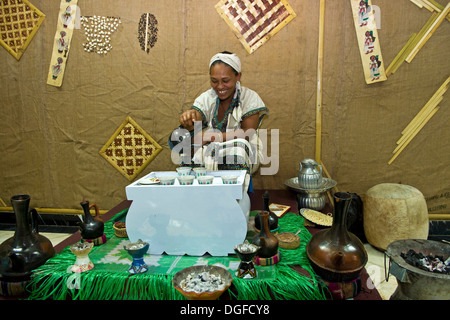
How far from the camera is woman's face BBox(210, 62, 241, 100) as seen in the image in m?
2.66

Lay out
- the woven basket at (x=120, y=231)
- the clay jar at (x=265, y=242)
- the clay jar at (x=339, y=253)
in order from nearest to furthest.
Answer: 1. the clay jar at (x=339, y=253)
2. the clay jar at (x=265, y=242)
3. the woven basket at (x=120, y=231)

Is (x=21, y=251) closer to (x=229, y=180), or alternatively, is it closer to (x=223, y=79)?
(x=229, y=180)

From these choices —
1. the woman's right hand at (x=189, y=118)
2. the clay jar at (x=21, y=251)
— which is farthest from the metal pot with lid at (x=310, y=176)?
the clay jar at (x=21, y=251)

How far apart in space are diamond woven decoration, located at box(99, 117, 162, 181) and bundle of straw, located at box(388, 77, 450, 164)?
244 cm

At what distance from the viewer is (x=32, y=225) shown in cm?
195

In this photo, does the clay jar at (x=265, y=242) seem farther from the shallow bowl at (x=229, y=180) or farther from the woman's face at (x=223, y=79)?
the woman's face at (x=223, y=79)

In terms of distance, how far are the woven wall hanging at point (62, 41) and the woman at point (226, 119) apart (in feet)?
5.33

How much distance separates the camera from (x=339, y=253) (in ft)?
5.17

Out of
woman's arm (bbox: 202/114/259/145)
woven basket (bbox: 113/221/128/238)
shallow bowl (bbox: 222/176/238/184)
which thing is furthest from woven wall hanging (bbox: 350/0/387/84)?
woven basket (bbox: 113/221/128/238)

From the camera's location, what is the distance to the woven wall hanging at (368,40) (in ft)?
10.1

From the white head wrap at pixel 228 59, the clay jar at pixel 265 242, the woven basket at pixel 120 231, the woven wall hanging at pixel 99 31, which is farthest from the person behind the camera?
the woven wall hanging at pixel 99 31

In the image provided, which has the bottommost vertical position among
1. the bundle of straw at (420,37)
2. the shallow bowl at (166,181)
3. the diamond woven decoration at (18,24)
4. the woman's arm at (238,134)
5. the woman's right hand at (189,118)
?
the shallow bowl at (166,181)

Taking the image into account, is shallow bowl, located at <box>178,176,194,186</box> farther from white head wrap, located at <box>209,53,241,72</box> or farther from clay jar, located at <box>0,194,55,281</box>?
white head wrap, located at <box>209,53,241,72</box>
